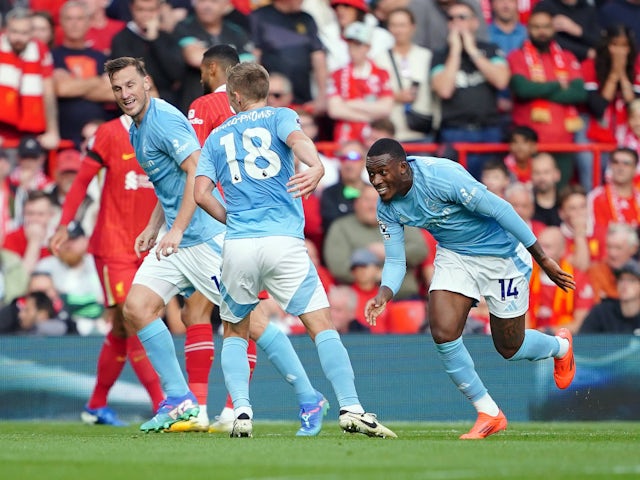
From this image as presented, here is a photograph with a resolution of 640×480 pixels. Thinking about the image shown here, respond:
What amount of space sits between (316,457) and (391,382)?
6.04 metres

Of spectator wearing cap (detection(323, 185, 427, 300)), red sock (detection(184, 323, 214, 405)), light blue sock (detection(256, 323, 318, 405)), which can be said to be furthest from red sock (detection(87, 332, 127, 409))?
spectator wearing cap (detection(323, 185, 427, 300))

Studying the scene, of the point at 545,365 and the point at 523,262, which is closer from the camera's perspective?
the point at 523,262

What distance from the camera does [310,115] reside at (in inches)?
617

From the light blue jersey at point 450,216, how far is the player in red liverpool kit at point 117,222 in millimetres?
3049

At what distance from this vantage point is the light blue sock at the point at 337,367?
8.89 m

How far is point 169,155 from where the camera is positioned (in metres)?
10.1

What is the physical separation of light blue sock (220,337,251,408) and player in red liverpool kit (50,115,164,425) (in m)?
2.61

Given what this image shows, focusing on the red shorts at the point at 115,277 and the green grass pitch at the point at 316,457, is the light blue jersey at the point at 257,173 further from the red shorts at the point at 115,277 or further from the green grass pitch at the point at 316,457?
the red shorts at the point at 115,277

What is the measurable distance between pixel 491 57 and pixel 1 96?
19.3ft

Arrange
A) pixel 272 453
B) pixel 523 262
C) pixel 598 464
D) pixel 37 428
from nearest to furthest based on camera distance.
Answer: pixel 598 464
pixel 272 453
pixel 523 262
pixel 37 428

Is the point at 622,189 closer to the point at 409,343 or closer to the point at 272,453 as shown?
the point at 409,343

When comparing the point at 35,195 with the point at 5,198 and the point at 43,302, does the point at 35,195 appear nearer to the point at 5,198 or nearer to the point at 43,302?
the point at 5,198

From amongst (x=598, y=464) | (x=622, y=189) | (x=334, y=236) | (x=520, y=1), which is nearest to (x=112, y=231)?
(x=334, y=236)

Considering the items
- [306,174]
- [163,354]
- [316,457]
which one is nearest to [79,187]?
[163,354]
